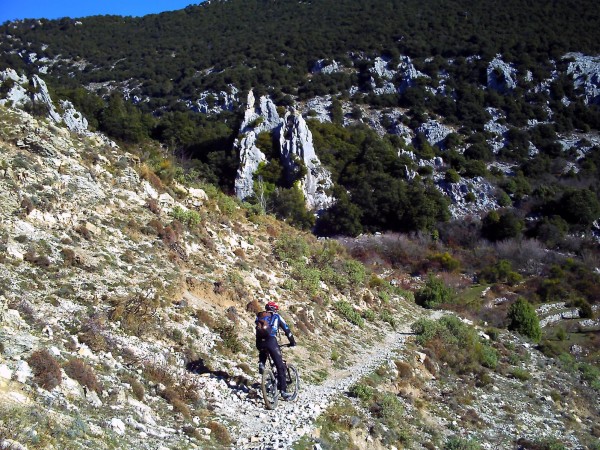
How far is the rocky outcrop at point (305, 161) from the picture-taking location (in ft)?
164

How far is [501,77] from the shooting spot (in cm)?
7500

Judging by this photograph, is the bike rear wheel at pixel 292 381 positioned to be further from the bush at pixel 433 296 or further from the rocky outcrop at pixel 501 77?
the rocky outcrop at pixel 501 77

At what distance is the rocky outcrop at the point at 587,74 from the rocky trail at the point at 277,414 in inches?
2967

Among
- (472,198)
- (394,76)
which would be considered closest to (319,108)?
(394,76)

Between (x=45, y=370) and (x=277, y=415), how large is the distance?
3.63 metres

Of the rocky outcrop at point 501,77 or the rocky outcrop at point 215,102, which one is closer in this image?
the rocky outcrop at point 215,102

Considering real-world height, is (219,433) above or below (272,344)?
below

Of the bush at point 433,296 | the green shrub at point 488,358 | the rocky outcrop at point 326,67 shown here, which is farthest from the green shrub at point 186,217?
the rocky outcrop at point 326,67

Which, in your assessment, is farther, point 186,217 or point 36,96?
point 36,96

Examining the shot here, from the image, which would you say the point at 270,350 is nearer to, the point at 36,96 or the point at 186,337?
the point at 186,337

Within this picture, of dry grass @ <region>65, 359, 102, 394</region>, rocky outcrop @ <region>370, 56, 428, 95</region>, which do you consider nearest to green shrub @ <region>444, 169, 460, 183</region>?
rocky outcrop @ <region>370, 56, 428, 95</region>

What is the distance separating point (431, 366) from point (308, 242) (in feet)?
24.5

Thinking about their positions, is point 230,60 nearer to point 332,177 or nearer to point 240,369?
point 332,177

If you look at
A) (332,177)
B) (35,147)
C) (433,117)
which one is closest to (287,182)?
(332,177)
